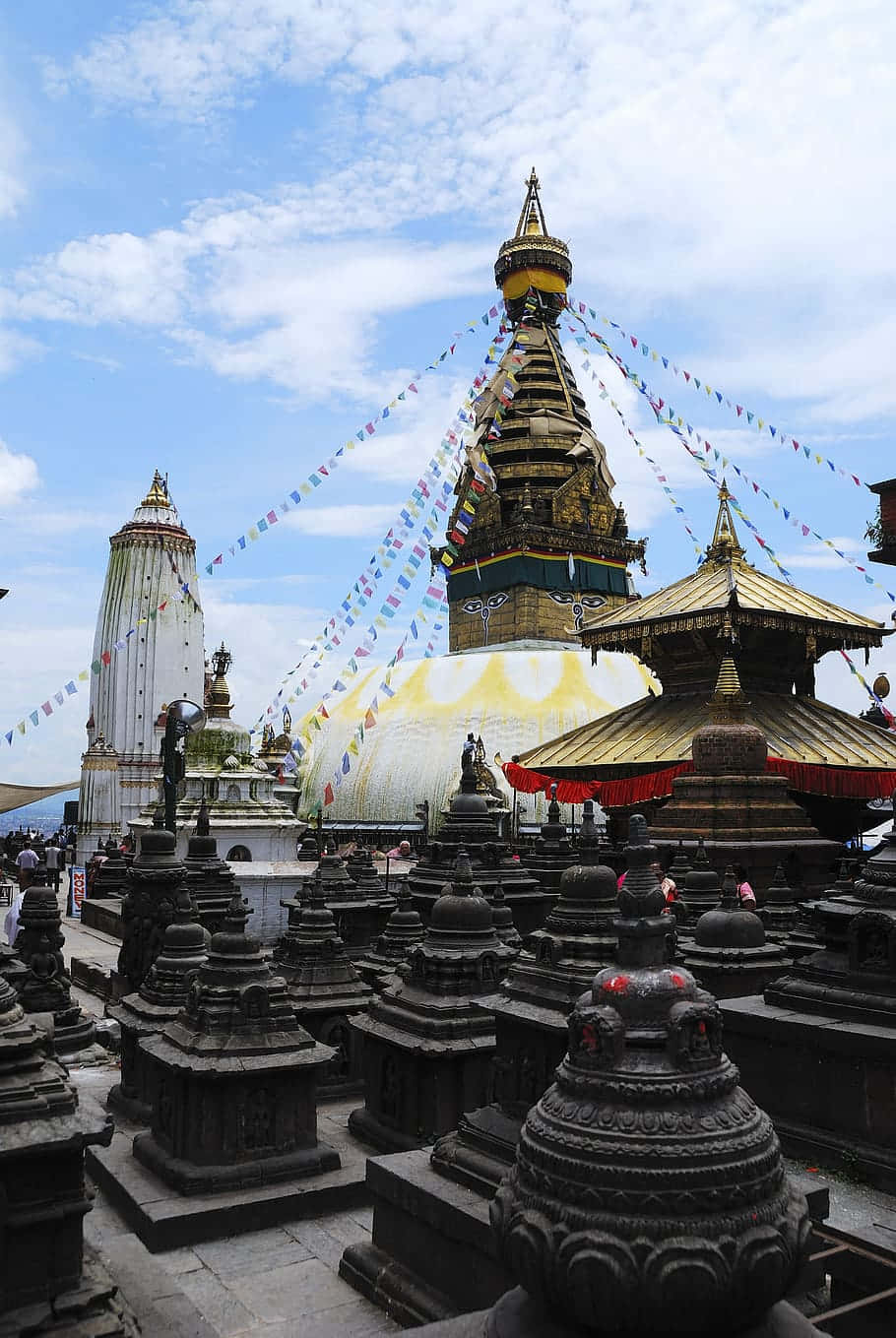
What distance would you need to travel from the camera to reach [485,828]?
12438 millimetres

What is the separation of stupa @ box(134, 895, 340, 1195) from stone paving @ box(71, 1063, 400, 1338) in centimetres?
35

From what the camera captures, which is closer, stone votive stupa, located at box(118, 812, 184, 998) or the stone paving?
the stone paving

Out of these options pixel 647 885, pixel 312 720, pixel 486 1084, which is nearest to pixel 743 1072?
pixel 486 1084

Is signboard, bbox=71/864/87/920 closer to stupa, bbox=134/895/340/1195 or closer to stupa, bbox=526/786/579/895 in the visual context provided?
stupa, bbox=526/786/579/895

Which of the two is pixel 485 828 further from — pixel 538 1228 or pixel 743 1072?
pixel 538 1228

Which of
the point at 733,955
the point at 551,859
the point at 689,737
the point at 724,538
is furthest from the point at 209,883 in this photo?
the point at 724,538

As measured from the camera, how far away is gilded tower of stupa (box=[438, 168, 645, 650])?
36062mm

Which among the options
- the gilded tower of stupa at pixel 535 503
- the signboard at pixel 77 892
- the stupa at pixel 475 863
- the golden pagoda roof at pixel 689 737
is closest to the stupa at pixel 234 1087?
the stupa at pixel 475 863

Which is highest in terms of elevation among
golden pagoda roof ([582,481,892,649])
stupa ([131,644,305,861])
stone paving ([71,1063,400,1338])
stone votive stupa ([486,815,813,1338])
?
golden pagoda roof ([582,481,892,649])

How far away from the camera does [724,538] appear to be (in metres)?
20.7

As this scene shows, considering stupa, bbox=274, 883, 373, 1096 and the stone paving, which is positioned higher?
stupa, bbox=274, 883, 373, 1096

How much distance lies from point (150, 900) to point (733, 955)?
577 cm

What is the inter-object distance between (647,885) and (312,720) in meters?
33.2

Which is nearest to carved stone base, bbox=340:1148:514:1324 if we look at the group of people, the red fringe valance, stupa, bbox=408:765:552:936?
the group of people
